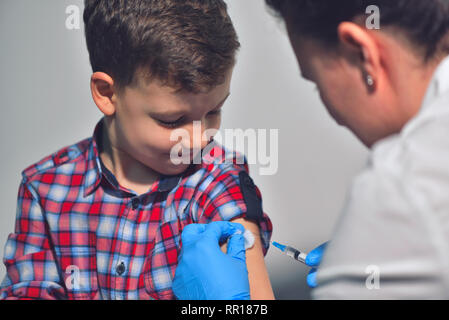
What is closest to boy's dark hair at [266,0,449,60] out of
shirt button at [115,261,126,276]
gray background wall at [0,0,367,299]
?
shirt button at [115,261,126,276]

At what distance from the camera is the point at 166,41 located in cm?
91

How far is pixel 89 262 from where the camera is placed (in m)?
1.03

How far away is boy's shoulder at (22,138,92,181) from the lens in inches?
43.5

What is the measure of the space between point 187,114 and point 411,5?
0.46 metres

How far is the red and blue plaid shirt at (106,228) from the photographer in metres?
1.00

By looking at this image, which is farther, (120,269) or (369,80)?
(120,269)

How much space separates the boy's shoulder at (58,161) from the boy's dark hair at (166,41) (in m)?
0.23

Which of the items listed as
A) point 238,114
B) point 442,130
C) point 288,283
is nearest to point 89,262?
point 288,283

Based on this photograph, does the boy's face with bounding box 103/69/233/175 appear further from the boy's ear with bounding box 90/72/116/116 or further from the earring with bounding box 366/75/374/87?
the earring with bounding box 366/75/374/87

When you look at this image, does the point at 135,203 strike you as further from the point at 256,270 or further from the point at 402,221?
the point at 402,221

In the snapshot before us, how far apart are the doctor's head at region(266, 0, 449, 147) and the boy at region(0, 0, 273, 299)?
0.27 m

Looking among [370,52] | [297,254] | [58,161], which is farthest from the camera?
[58,161]

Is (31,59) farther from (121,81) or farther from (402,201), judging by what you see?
(402,201)

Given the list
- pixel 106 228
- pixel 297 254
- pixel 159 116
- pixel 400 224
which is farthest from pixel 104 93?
pixel 400 224
